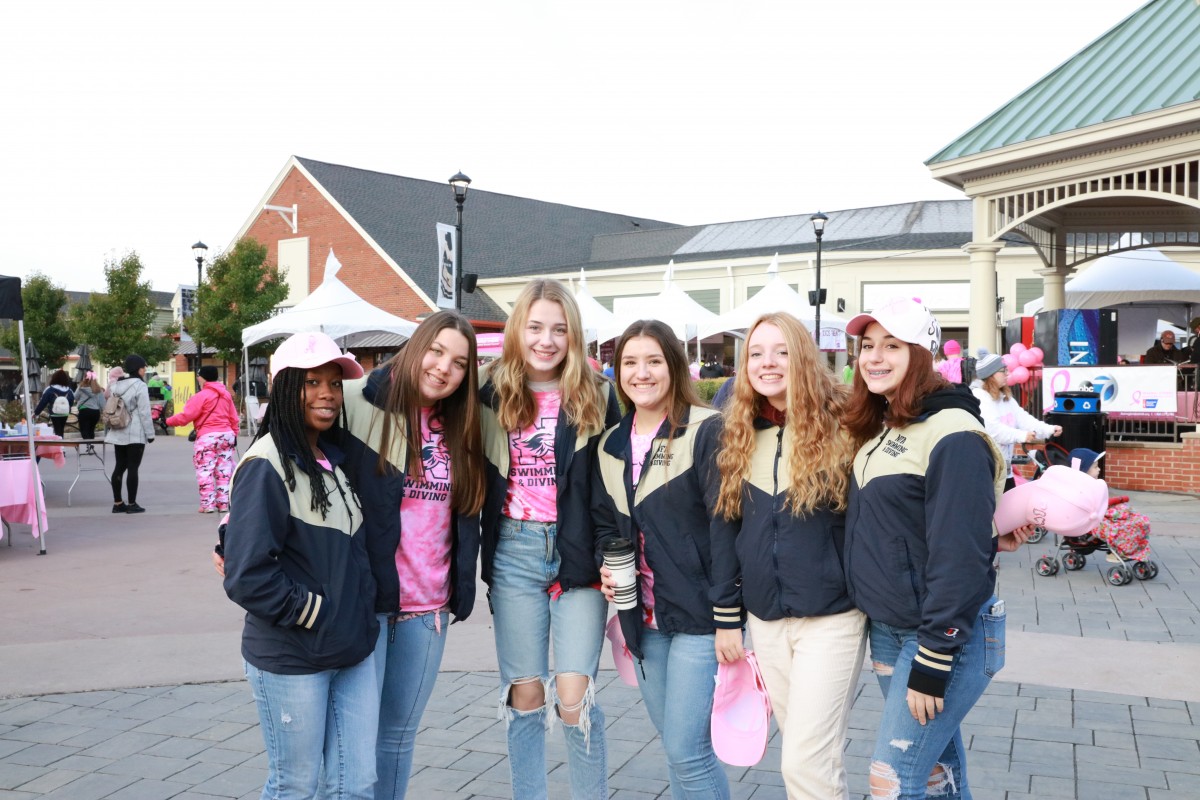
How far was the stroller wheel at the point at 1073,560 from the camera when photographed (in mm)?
8016

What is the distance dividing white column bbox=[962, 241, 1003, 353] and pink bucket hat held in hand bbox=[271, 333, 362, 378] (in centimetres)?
1249

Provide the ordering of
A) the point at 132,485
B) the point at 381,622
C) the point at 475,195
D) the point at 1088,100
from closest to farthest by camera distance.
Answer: the point at 381,622 < the point at 132,485 < the point at 1088,100 < the point at 475,195

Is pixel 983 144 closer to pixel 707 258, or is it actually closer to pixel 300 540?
pixel 300 540

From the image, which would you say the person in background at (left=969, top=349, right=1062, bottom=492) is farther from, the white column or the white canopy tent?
the white canopy tent

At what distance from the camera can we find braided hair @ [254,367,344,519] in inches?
105

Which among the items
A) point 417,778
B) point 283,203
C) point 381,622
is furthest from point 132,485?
point 283,203

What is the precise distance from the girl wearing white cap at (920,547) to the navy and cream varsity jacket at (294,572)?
1.40m

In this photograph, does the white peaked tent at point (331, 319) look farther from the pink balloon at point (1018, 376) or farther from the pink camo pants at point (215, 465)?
the pink balloon at point (1018, 376)

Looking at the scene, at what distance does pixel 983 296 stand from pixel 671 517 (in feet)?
40.4

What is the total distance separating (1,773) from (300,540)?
2439 millimetres

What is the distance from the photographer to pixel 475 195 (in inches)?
1607

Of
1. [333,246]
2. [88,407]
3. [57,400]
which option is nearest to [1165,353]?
[88,407]

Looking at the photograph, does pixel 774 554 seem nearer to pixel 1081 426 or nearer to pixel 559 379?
pixel 559 379

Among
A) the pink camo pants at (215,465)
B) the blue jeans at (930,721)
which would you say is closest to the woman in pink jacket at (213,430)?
the pink camo pants at (215,465)
